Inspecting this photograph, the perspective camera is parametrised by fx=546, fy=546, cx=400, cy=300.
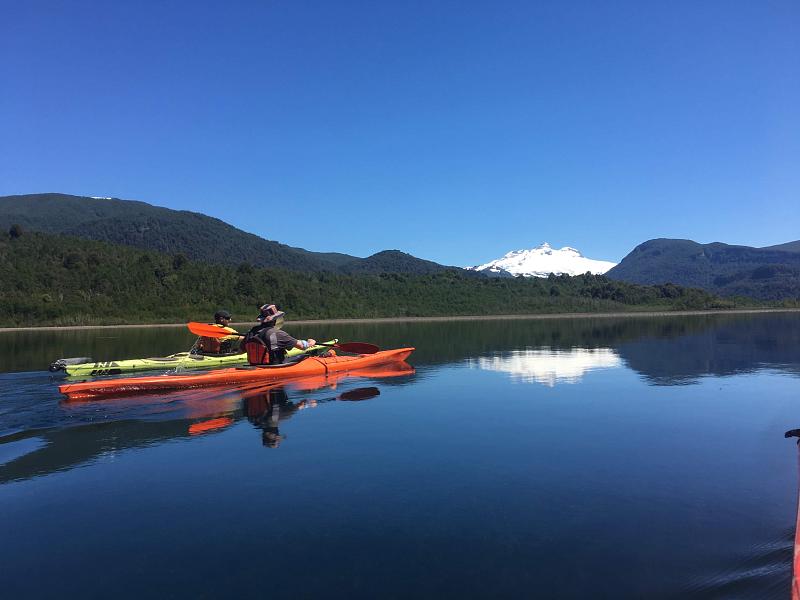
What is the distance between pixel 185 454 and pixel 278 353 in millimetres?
9742

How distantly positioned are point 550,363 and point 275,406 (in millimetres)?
15451

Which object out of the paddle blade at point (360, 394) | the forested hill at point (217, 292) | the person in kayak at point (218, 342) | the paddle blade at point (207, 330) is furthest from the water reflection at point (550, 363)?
the forested hill at point (217, 292)

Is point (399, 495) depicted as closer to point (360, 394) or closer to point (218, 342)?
point (360, 394)

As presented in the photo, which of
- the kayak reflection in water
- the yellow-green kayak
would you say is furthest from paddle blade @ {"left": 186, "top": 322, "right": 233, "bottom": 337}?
the kayak reflection in water

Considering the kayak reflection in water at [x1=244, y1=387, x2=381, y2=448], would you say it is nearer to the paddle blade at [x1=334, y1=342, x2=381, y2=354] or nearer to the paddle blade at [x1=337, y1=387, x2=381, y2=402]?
the paddle blade at [x1=337, y1=387, x2=381, y2=402]

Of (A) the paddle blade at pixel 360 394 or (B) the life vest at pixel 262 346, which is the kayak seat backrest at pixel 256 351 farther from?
(A) the paddle blade at pixel 360 394

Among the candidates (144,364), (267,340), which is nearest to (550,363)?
(267,340)

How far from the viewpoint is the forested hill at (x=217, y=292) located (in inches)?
3167

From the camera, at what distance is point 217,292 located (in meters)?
94.6

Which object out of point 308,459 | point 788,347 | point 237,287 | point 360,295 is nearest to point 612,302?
point 360,295

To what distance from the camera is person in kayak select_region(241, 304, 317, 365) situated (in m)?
20.0

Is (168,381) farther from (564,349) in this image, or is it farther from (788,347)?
(788,347)

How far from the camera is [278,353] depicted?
21.0 m

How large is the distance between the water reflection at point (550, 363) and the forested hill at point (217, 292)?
2569 inches
